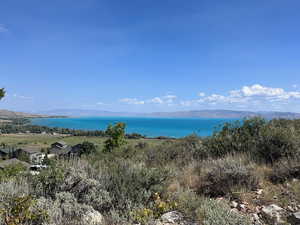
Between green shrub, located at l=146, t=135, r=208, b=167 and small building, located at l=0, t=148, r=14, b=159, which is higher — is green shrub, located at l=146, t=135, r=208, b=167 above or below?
above

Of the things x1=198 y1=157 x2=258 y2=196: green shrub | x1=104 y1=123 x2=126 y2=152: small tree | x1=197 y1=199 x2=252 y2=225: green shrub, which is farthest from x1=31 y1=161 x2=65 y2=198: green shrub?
x1=104 y1=123 x2=126 y2=152: small tree

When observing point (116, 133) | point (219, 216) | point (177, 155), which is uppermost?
point (219, 216)

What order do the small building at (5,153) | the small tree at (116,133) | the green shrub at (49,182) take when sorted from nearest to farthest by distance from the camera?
the green shrub at (49,182) < the small tree at (116,133) < the small building at (5,153)

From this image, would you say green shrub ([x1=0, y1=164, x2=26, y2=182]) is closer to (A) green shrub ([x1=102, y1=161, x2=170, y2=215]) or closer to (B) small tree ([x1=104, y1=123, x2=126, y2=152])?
(A) green shrub ([x1=102, y1=161, x2=170, y2=215])

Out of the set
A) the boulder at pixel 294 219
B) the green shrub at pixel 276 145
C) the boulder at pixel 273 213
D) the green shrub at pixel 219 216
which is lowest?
the boulder at pixel 273 213

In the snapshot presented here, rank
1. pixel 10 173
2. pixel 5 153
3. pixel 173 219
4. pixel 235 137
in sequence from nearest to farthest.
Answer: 1. pixel 173 219
2. pixel 10 173
3. pixel 235 137
4. pixel 5 153

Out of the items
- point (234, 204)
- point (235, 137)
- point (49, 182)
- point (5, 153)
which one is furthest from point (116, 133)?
point (5, 153)

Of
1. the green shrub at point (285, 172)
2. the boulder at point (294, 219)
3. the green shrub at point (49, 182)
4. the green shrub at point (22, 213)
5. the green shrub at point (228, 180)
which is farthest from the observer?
the green shrub at point (285, 172)

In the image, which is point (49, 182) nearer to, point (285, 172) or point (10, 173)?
point (10, 173)

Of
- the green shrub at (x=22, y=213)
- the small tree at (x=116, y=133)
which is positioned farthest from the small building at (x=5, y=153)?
the green shrub at (x=22, y=213)

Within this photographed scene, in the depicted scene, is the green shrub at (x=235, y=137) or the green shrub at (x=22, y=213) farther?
the green shrub at (x=235, y=137)

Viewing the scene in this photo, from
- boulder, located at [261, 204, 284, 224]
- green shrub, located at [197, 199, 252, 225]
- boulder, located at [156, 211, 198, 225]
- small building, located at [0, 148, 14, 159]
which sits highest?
green shrub, located at [197, 199, 252, 225]

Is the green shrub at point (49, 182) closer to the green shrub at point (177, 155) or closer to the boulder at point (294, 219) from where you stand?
the green shrub at point (177, 155)

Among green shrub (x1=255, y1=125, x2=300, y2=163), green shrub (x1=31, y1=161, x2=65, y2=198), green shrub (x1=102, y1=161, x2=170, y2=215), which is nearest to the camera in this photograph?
green shrub (x1=102, y1=161, x2=170, y2=215)
